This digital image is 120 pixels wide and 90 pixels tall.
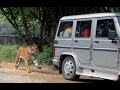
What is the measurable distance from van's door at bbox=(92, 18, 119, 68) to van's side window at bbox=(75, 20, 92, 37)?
0.35 meters

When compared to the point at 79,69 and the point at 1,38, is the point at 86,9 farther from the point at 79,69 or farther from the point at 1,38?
the point at 1,38

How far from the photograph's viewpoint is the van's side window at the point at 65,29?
9.85 metres

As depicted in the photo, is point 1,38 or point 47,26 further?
point 1,38

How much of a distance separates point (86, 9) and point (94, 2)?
4.22 m

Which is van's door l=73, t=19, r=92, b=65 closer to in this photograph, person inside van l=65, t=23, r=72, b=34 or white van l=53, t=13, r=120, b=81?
white van l=53, t=13, r=120, b=81

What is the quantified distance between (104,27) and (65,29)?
1.95 meters

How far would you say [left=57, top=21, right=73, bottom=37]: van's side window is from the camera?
9854 millimetres

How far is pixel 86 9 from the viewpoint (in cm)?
1447

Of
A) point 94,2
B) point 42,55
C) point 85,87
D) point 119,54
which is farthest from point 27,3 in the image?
point 42,55

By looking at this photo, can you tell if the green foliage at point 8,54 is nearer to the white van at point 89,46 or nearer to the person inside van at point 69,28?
the white van at point 89,46

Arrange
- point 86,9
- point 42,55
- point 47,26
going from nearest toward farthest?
1. point 86,9
2. point 42,55
3. point 47,26

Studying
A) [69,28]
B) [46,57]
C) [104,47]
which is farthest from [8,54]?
[104,47]

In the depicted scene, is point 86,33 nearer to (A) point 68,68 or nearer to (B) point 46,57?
(A) point 68,68

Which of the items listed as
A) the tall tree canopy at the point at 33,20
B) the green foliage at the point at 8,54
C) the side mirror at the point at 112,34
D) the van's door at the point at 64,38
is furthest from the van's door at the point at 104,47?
the green foliage at the point at 8,54
